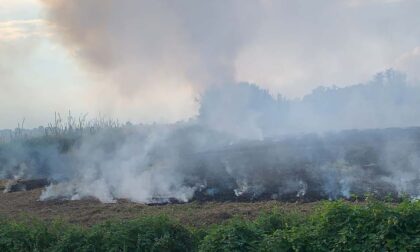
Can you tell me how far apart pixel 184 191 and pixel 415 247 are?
15.2m

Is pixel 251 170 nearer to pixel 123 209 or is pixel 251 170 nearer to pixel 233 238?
pixel 123 209

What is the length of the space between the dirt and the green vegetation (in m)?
3.62

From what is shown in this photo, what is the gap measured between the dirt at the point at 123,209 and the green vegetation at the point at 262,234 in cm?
362

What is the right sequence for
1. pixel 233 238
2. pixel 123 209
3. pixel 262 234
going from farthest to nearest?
pixel 123 209 < pixel 262 234 < pixel 233 238

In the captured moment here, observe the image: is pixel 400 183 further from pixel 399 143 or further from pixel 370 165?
pixel 399 143

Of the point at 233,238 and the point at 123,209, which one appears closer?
the point at 233,238

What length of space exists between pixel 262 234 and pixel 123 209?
1042 cm

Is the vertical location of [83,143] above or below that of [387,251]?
above

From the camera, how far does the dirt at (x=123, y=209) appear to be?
15273 millimetres

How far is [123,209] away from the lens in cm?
1864

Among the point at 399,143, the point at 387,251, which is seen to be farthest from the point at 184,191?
the point at 387,251

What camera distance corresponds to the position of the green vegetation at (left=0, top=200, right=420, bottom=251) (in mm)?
8008

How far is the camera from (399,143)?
24.7 metres

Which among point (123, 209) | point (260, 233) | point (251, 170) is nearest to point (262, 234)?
point (260, 233)
